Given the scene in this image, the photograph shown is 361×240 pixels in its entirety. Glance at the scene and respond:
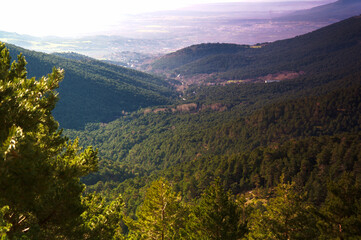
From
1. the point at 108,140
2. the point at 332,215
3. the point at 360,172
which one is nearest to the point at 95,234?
the point at 332,215

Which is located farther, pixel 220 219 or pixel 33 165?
pixel 220 219

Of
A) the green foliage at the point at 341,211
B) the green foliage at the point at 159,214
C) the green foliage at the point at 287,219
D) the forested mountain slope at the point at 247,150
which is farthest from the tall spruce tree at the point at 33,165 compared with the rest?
the forested mountain slope at the point at 247,150

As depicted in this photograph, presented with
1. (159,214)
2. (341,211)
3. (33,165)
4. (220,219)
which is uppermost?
(33,165)

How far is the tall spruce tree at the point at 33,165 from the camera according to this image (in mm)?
6219

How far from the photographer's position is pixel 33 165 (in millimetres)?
6555

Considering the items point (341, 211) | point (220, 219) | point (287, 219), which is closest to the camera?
point (220, 219)

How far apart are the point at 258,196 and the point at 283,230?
47.3m

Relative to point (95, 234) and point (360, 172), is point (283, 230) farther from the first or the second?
point (360, 172)

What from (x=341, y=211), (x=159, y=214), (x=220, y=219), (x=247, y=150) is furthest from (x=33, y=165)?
(x=247, y=150)

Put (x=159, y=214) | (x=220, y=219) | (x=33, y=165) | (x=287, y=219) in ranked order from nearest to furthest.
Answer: (x=33, y=165), (x=220, y=219), (x=159, y=214), (x=287, y=219)

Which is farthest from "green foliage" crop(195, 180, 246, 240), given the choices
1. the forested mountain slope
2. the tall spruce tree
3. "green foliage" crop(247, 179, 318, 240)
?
the forested mountain slope

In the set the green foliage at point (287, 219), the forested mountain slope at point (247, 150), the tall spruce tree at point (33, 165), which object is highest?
the tall spruce tree at point (33, 165)

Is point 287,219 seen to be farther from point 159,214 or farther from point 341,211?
point 159,214

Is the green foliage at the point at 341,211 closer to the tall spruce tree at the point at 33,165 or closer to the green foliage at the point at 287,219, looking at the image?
the green foliage at the point at 287,219
